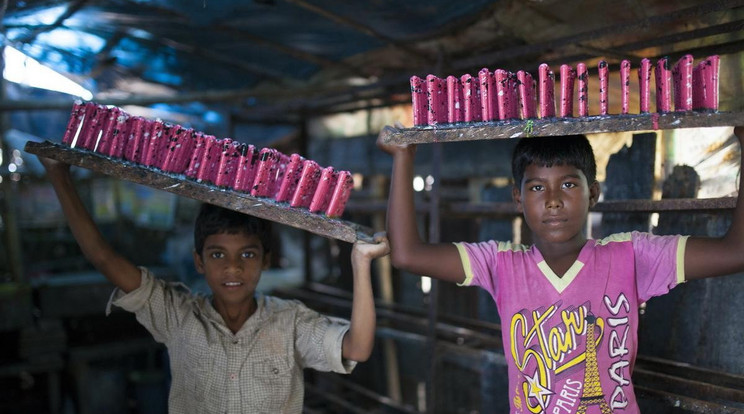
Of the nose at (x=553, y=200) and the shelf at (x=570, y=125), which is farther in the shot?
the nose at (x=553, y=200)

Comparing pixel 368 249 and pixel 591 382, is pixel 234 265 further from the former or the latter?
pixel 591 382

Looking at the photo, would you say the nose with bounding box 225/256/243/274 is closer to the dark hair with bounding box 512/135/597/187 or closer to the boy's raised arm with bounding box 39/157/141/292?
the boy's raised arm with bounding box 39/157/141/292

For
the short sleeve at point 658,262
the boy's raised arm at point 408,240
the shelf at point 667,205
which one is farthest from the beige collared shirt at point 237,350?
the shelf at point 667,205

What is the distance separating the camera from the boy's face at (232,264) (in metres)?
2.34

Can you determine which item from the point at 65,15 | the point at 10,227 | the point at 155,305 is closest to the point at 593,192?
the point at 155,305

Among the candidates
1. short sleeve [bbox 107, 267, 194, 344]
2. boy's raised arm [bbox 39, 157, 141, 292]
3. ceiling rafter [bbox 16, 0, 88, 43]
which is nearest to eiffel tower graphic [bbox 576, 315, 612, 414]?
short sleeve [bbox 107, 267, 194, 344]

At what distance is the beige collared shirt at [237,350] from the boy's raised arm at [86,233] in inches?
3.8

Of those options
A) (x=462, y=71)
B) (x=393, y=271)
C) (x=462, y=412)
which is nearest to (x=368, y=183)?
(x=393, y=271)

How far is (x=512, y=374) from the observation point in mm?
2000

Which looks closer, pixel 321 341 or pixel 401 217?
pixel 401 217

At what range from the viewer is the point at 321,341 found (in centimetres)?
231

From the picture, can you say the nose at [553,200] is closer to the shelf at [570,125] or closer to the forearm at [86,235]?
the shelf at [570,125]

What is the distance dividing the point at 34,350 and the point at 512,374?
5.36m

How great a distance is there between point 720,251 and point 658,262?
0.19m
